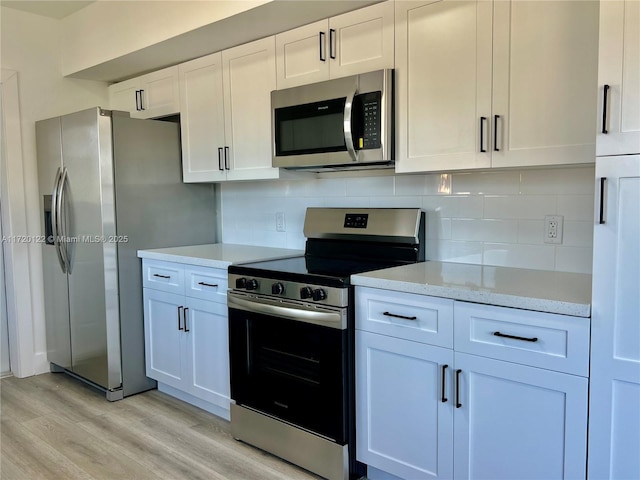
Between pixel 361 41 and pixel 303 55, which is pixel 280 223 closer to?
pixel 303 55

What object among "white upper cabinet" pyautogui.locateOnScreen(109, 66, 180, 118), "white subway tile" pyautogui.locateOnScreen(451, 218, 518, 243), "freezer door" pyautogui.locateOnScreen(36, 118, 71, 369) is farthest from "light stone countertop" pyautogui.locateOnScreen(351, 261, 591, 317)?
"freezer door" pyautogui.locateOnScreen(36, 118, 71, 369)

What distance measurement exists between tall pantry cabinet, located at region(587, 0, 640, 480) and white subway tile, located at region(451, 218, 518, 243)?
2.59 feet

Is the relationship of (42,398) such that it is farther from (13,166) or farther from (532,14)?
(532,14)

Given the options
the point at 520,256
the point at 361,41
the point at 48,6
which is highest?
the point at 48,6

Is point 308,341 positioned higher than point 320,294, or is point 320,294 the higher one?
point 320,294

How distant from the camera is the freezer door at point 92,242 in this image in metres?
3.04

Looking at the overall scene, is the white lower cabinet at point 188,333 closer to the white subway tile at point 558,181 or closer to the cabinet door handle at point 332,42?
the cabinet door handle at point 332,42

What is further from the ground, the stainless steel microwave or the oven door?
the stainless steel microwave

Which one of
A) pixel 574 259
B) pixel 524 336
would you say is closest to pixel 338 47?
pixel 574 259

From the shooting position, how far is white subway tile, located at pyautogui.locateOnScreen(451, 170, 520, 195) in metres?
2.30

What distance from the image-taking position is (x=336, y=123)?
247cm

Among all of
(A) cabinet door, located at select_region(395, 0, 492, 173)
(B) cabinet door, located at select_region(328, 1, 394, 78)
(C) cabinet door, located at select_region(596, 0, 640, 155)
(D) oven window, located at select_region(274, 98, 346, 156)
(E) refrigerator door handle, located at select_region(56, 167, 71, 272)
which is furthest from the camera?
(E) refrigerator door handle, located at select_region(56, 167, 71, 272)

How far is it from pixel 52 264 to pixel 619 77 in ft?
11.2

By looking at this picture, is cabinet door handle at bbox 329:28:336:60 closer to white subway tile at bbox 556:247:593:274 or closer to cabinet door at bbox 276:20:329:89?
cabinet door at bbox 276:20:329:89
